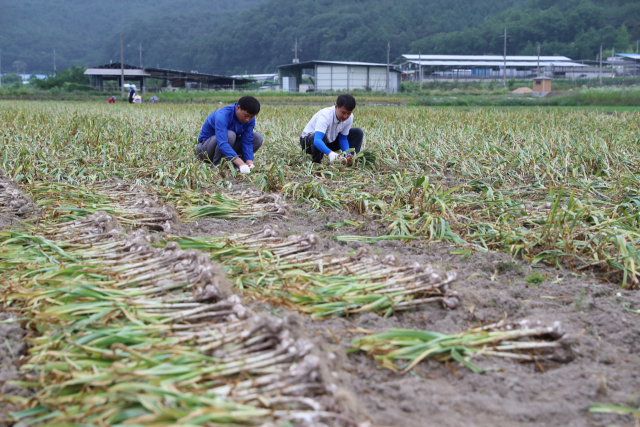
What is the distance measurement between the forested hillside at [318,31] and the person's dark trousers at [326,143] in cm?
8850

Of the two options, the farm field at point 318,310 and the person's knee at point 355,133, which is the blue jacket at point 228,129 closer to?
the farm field at point 318,310

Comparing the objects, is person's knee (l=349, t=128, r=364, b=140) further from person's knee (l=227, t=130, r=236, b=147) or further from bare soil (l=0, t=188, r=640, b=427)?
bare soil (l=0, t=188, r=640, b=427)

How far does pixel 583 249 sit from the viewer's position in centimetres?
277

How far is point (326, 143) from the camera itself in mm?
5758

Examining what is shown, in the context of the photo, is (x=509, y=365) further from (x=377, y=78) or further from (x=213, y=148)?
(x=377, y=78)

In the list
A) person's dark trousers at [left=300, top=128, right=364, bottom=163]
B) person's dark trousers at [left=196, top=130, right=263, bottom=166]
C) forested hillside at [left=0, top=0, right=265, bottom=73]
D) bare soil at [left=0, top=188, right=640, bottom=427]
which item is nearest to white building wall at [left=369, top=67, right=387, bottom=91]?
person's dark trousers at [left=300, top=128, right=364, bottom=163]

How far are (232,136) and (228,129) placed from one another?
0.32 ft

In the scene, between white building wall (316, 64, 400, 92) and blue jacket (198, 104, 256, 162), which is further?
white building wall (316, 64, 400, 92)

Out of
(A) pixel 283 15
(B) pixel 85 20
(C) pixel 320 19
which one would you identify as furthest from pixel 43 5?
(C) pixel 320 19

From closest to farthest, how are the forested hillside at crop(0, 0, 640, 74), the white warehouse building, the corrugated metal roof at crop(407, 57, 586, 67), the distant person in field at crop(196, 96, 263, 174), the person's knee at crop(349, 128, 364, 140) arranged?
the distant person in field at crop(196, 96, 263, 174), the person's knee at crop(349, 128, 364, 140), the white warehouse building, the corrugated metal roof at crop(407, 57, 586, 67), the forested hillside at crop(0, 0, 640, 74)

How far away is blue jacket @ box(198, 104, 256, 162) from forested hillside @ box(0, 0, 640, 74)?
294ft

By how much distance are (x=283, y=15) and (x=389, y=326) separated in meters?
119

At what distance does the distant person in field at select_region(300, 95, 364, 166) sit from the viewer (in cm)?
504

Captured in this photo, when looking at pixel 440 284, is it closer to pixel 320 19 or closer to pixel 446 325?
pixel 446 325
